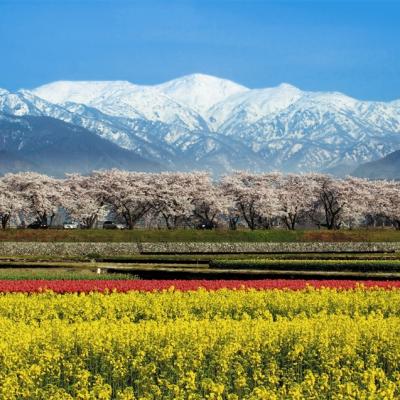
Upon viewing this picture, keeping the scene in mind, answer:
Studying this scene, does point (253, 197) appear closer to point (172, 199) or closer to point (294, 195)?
point (294, 195)

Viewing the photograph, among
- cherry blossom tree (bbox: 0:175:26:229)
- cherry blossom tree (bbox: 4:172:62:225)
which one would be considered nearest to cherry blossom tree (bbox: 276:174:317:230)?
cherry blossom tree (bbox: 4:172:62:225)

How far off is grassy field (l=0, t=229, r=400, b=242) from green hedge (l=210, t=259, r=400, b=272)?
3264 cm

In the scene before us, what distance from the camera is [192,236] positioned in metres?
80.9

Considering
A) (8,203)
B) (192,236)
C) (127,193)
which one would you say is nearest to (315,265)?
(192,236)

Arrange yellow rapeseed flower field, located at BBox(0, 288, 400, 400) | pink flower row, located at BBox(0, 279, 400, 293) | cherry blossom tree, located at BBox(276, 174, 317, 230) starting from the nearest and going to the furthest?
1. yellow rapeseed flower field, located at BBox(0, 288, 400, 400)
2. pink flower row, located at BBox(0, 279, 400, 293)
3. cherry blossom tree, located at BBox(276, 174, 317, 230)

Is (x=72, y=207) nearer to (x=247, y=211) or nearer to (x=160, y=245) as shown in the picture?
(x=247, y=211)

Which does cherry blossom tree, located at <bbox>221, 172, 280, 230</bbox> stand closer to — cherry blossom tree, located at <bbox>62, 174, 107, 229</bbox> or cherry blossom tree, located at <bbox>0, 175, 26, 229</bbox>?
cherry blossom tree, located at <bbox>62, 174, 107, 229</bbox>

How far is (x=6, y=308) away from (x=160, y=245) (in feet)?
182

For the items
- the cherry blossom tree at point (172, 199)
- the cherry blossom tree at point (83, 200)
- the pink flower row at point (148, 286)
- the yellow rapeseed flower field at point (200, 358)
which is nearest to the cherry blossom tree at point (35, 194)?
the cherry blossom tree at point (83, 200)

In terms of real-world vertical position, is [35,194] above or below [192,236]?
above

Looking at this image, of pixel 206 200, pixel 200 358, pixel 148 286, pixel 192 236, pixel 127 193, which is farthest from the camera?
pixel 206 200

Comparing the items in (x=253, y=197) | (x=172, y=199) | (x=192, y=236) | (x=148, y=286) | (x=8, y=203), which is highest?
(x=253, y=197)

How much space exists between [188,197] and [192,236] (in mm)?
30602

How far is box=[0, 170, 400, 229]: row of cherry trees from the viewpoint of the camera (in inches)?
4321
